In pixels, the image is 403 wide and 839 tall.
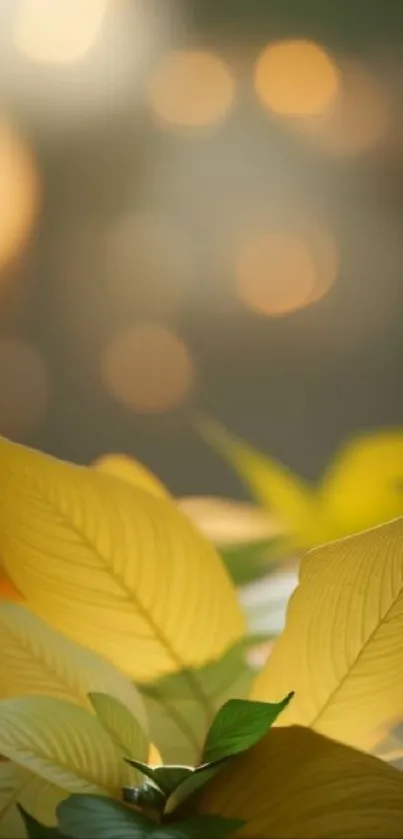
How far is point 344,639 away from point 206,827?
134 mm

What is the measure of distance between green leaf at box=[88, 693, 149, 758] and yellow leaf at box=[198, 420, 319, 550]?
153 mm

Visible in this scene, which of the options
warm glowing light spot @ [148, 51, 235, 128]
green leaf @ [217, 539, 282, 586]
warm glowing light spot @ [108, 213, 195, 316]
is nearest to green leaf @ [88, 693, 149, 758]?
green leaf @ [217, 539, 282, 586]

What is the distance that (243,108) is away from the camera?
2.11 feet

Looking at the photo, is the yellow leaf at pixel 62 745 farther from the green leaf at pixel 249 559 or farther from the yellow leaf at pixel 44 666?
the green leaf at pixel 249 559

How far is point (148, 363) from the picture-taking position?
636 mm

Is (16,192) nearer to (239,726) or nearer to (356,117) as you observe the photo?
(356,117)

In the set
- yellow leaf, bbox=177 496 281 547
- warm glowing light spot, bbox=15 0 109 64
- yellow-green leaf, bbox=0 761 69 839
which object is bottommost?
yellow-green leaf, bbox=0 761 69 839

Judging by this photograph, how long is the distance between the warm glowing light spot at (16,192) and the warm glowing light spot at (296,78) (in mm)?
154

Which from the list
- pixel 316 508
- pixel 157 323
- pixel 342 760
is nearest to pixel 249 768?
pixel 342 760

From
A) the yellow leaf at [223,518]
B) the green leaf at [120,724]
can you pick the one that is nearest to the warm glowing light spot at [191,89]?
the yellow leaf at [223,518]

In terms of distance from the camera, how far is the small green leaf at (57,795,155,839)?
528 millimetres

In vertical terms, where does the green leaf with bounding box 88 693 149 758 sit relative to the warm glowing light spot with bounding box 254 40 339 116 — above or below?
below

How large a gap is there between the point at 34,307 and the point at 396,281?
0.23 metres

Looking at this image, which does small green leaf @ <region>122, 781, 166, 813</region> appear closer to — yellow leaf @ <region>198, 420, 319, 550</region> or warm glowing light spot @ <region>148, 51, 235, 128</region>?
yellow leaf @ <region>198, 420, 319, 550</region>
